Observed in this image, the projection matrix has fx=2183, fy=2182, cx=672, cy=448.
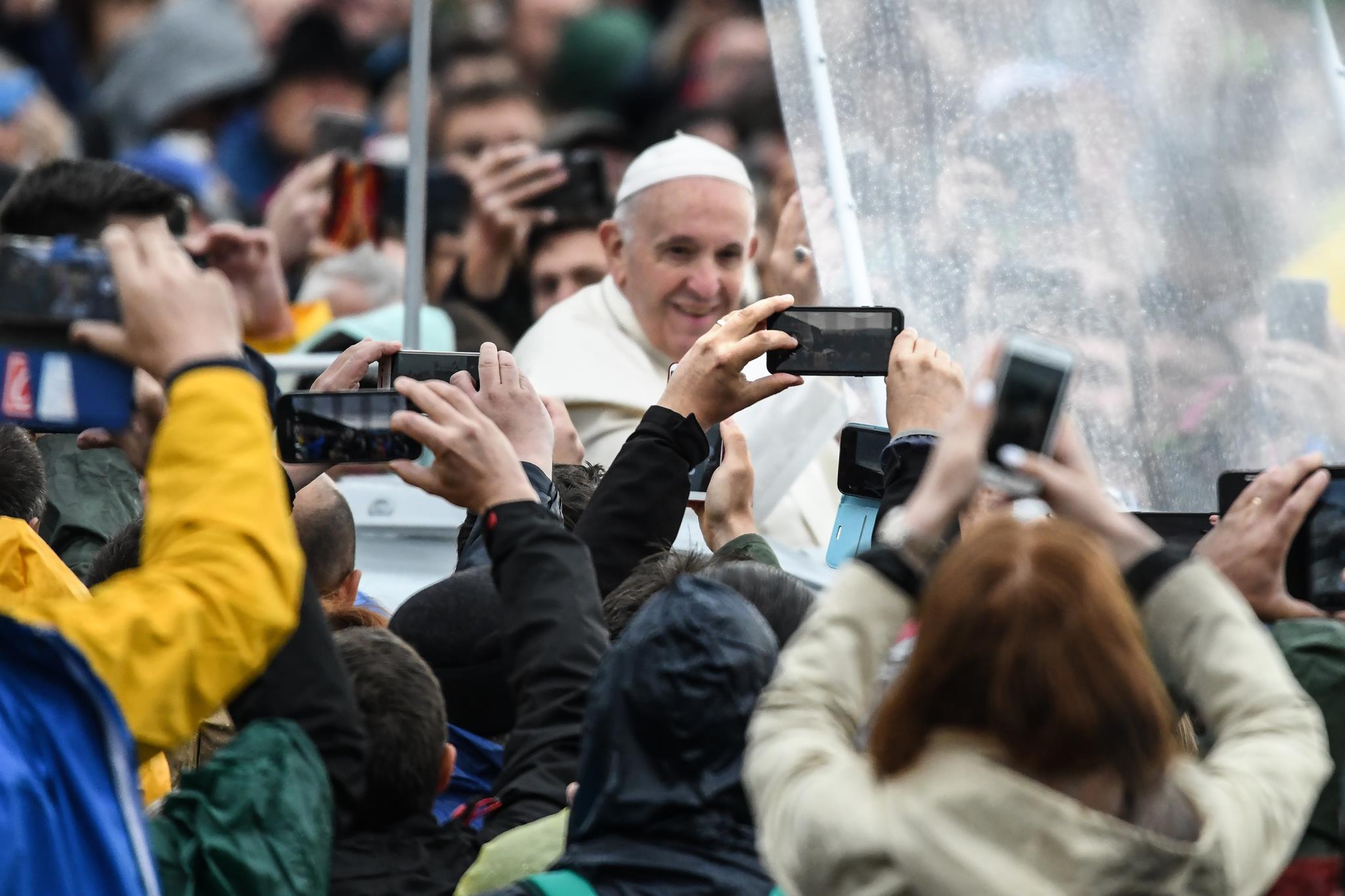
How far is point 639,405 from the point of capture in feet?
18.7

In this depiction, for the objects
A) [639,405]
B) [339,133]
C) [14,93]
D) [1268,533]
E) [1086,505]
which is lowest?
[639,405]

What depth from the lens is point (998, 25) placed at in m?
5.46

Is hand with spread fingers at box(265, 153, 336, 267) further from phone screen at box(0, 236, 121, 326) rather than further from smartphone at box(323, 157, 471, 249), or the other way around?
phone screen at box(0, 236, 121, 326)

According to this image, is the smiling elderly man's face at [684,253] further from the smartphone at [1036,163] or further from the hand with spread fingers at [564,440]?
the hand with spread fingers at [564,440]

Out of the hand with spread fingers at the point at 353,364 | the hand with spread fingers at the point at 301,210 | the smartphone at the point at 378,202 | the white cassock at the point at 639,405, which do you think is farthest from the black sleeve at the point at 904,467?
the hand with spread fingers at the point at 301,210

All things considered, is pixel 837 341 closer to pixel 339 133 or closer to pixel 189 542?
pixel 189 542

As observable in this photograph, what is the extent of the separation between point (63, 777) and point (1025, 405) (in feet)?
3.34

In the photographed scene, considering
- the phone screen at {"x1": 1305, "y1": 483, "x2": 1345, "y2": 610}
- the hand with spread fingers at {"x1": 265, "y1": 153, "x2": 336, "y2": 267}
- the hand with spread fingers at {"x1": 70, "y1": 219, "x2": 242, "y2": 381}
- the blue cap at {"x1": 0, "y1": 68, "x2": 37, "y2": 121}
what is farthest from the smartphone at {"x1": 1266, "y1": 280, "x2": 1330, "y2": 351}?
the blue cap at {"x1": 0, "y1": 68, "x2": 37, "y2": 121}

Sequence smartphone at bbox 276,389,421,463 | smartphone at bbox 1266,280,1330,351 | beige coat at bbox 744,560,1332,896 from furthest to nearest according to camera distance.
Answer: smartphone at bbox 1266,280,1330,351, smartphone at bbox 276,389,421,463, beige coat at bbox 744,560,1332,896

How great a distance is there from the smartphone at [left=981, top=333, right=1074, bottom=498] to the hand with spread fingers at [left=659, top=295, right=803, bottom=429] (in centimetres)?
105

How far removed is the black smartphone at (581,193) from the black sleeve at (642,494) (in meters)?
3.69

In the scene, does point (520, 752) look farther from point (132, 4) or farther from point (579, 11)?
point (579, 11)

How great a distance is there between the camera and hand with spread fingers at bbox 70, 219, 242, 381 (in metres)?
2.23

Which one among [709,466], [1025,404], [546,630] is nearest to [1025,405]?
[1025,404]
